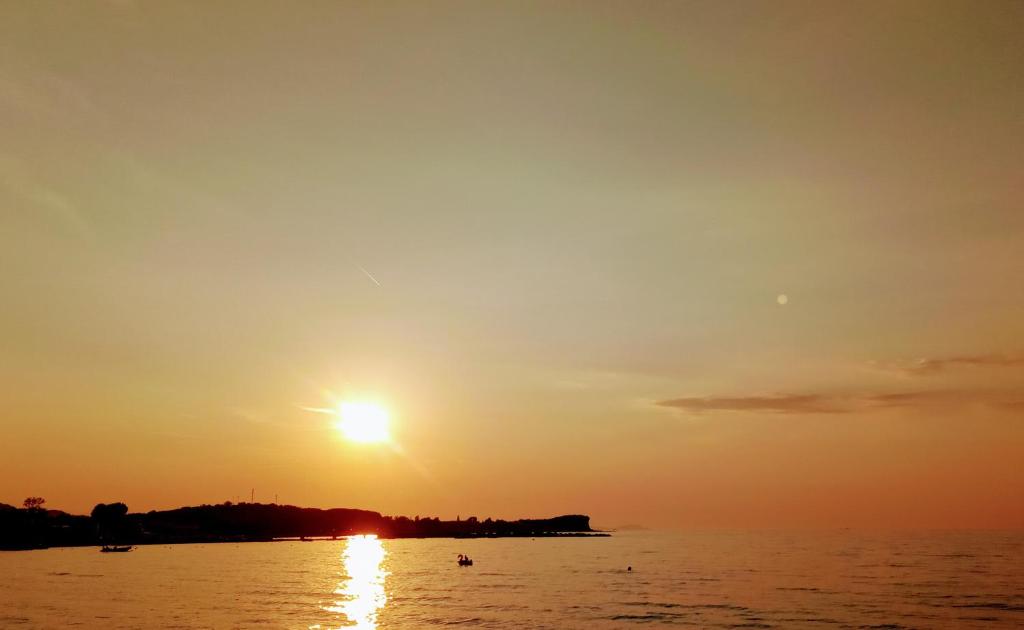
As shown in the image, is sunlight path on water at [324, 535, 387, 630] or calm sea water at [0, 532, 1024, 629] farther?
sunlight path on water at [324, 535, 387, 630]

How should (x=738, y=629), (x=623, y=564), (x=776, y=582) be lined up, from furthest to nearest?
(x=623, y=564)
(x=776, y=582)
(x=738, y=629)

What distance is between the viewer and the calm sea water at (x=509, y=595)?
253 ft

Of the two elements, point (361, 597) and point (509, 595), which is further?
point (509, 595)

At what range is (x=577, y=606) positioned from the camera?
297 feet

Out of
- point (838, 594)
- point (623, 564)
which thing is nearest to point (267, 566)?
point (623, 564)

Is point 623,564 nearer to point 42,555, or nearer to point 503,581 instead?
point 503,581

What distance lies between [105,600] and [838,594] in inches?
3858

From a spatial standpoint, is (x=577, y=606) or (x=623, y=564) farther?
(x=623, y=564)

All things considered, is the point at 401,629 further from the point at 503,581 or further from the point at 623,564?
the point at 623,564

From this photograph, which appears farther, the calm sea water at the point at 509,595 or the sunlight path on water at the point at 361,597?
the sunlight path on water at the point at 361,597

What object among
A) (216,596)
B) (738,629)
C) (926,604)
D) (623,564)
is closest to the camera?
(738,629)

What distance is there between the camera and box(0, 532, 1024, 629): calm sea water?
77.0 metres

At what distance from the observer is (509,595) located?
103 m

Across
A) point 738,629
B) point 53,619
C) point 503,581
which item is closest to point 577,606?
point 738,629
